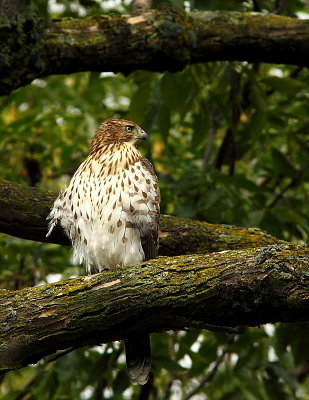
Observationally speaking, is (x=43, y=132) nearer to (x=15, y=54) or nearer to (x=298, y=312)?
(x=15, y=54)

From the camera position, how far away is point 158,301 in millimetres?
3574

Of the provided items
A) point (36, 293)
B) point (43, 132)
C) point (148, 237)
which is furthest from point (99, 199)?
point (43, 132)

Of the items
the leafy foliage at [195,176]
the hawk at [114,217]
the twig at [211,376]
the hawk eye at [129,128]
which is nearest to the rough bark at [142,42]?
Result: the leafy foliage at [195,176]

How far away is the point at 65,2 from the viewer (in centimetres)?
657

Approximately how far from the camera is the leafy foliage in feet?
20.7

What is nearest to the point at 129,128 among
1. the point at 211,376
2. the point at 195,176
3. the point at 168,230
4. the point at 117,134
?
the point at 117,134

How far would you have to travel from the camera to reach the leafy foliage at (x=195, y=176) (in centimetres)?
630

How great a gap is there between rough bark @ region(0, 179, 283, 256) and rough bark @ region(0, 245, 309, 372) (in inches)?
44.2

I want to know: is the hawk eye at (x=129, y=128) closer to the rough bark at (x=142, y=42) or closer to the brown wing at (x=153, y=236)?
the rough bark at (x=142, y=42)

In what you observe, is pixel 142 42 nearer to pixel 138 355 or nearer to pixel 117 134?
pixel 117 134

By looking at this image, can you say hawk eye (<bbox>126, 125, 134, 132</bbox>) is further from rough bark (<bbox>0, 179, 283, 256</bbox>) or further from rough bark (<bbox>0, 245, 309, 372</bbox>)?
rough bark (<bbox>0, 245, 309, 372</bbox>)

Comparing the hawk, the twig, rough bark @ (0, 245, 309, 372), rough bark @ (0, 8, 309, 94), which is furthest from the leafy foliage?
rough bark @ (0, 245, 309, 372)

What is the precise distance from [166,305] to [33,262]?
11.3ft

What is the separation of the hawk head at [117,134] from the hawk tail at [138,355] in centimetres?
159
